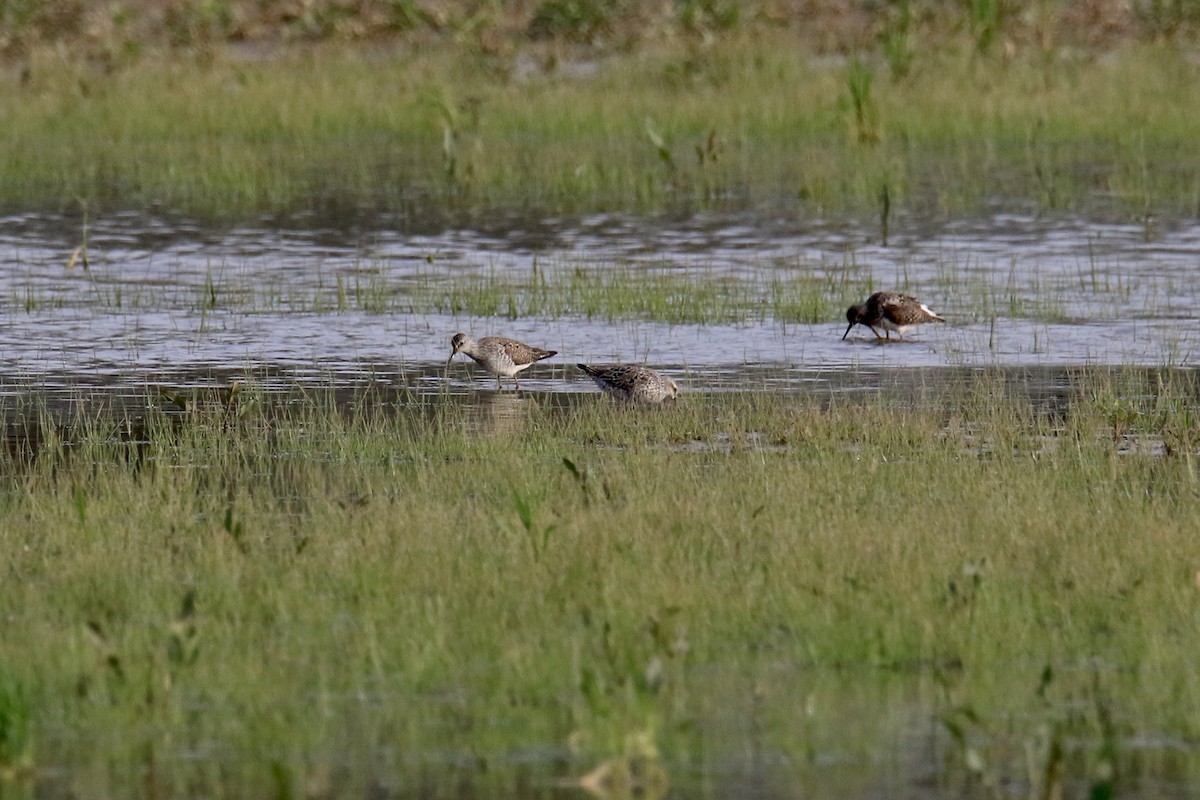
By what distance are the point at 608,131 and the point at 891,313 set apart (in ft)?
41.1

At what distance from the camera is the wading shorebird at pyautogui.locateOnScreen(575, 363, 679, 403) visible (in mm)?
12586

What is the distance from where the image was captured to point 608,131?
27.4 meters

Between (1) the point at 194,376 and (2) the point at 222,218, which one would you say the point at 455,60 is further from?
(1) the point at 194,376

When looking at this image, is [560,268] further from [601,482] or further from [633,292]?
[601,482]

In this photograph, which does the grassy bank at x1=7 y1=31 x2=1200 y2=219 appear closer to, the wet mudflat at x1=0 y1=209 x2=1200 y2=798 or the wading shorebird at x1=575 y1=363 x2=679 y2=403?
the wet mudflat at x1=0 y1=209 x2=1200 y2=798

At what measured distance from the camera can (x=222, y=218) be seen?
73.6ft

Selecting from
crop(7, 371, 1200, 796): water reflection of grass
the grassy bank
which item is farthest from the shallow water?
crop(7, 371, 1200, 796): water reflection of grass

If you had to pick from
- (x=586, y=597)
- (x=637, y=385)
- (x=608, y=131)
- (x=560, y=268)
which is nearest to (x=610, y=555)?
(x=586, y=597)

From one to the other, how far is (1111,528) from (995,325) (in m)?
7.28

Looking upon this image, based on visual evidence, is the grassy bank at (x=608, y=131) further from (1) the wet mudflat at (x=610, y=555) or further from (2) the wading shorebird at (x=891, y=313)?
(1) the wet mudflat at (x=610, y=555)

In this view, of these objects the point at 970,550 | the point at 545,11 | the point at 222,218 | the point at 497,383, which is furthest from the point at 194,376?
the point at 545,11

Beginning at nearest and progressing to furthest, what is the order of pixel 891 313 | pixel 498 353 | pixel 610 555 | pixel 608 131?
pixel 610 555 < pixel 498 353 < pixel 891 313 < pixel 608 131

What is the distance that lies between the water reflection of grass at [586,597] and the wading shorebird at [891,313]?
3.57m

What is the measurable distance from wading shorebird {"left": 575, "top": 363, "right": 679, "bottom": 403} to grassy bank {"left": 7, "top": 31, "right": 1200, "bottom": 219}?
9209 millimetres
